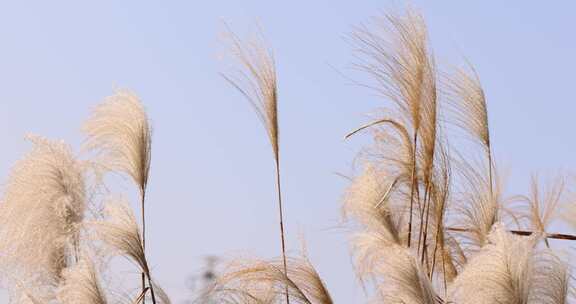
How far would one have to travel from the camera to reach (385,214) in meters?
3.31

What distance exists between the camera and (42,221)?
3172 mm

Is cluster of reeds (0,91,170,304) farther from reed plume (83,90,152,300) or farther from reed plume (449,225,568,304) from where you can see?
reed plume (449,225,568,304)

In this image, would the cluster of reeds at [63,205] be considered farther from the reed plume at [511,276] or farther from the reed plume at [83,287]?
the reed plume at [511,276]

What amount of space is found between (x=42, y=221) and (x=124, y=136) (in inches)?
12.6

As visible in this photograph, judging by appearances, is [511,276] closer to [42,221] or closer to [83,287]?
[83,287]

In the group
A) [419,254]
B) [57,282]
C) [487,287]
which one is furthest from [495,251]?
[57,282]

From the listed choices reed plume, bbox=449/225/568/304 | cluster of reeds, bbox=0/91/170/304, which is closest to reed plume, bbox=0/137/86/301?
cluster of reeds, bbox=0/91/170/304

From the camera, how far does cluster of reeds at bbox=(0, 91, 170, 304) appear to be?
309 cm

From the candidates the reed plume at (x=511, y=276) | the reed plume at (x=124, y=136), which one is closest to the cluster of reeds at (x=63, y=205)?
the reed plume at (x=124, y=136)

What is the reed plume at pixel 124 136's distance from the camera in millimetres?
3131

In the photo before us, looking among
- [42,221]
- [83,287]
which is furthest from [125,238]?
[42,221]

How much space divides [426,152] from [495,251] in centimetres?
56

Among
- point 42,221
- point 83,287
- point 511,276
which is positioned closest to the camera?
point 511,276

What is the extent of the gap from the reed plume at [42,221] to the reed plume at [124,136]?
108 mm
